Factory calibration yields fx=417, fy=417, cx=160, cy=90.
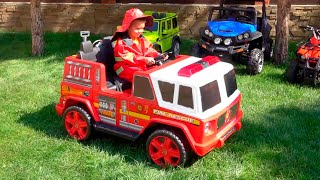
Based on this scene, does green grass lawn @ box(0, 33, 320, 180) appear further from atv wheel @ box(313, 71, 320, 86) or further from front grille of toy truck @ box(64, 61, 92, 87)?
front grille of toy truck @ box(64, 61, 92, 87)

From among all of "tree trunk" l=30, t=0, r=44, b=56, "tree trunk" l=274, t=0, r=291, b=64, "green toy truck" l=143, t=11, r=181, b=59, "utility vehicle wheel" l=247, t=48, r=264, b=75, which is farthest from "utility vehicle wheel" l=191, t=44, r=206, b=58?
"tree trunk" l=30, t=0, r=44, b=56

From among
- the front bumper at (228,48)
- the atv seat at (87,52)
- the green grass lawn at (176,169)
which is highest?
the atv seat at (87,52)

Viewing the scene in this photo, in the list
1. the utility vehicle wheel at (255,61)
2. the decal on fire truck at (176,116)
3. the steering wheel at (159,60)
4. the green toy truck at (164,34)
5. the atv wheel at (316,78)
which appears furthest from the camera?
the green toy truck at (164,34)

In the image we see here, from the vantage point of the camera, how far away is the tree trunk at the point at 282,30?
29.3 ft

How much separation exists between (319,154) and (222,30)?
168 inches

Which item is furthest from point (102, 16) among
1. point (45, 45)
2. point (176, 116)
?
point (176, 116)

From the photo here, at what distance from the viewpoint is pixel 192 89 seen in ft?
15.5

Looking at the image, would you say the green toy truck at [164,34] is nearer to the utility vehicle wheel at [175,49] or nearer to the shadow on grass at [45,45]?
the utility vehicle wheel at [175,49]

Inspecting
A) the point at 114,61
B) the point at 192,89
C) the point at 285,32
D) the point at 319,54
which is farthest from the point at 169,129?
the point at 285,32

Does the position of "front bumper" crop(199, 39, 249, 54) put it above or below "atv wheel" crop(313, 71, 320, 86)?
above

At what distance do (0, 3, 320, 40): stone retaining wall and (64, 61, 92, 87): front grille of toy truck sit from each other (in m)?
7.38

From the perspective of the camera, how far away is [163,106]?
4945 millimetres

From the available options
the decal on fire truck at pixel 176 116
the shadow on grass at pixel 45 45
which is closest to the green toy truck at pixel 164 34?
the shadow on grass at pixel 45 45

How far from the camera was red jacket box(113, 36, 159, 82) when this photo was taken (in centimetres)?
570
